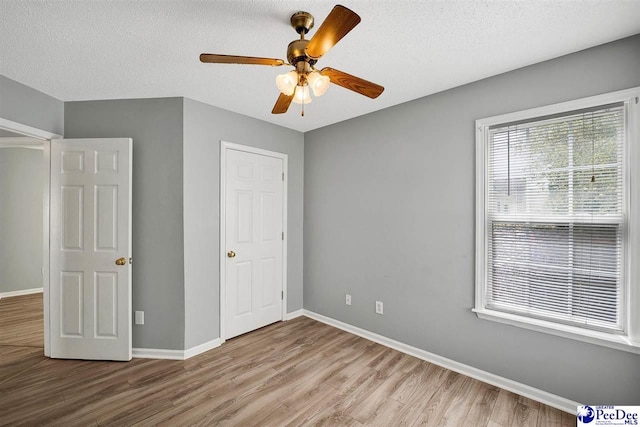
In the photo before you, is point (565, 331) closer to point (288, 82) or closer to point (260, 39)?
point (288, 82)

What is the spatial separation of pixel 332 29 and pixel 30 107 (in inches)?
113

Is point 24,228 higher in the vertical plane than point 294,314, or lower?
higher

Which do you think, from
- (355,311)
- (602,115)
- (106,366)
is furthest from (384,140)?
(106,366)

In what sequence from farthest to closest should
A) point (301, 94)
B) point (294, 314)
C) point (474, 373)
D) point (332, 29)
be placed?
1. point (294, 314)
2. point (474, 373)
3. point (301, 94)
4. point (332, 29)

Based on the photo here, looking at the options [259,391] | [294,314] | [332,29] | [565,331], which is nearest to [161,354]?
[259,391]

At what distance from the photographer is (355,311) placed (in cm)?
327

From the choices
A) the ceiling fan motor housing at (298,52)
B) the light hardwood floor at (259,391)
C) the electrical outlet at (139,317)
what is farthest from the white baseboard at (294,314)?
the ceiling fan motor housing at (298,52)

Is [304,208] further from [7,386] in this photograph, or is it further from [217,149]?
[7,386]

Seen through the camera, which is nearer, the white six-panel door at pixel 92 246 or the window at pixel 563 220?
the window at pixel 563 220

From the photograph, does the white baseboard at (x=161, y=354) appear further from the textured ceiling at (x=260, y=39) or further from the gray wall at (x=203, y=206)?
the textured ceiling at (x=260, y=39)

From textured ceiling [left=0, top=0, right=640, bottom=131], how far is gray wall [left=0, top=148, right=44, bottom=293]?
310 cm

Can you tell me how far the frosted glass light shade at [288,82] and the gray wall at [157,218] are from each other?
169 centimetres

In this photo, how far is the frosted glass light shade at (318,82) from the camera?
142 centimetres

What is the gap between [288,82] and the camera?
1.43 m
